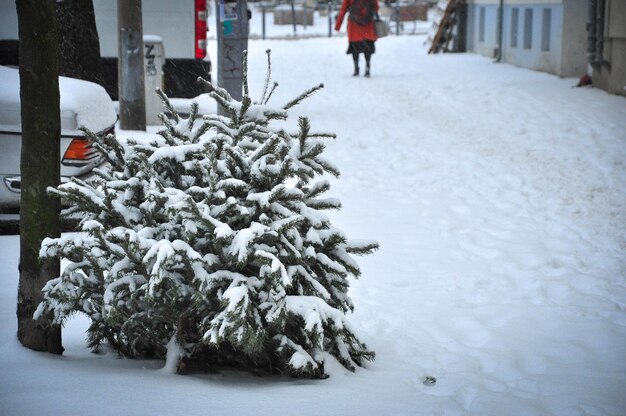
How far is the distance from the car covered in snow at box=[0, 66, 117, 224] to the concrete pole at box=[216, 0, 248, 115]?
1.73 metres

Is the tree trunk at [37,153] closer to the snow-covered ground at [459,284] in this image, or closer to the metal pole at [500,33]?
the snow-covered ground at [459,284]

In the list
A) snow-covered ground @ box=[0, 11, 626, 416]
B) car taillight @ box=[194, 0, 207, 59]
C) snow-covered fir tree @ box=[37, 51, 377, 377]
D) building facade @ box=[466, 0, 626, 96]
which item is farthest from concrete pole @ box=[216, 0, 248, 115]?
building facade @ box=[466, 0, 626, 96]

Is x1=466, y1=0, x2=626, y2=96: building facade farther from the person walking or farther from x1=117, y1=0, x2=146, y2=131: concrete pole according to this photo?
x1=117, y1=0, x2=146, y2=131: concrete pole

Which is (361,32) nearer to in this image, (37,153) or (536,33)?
(536,33)

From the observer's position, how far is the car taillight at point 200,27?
13359 mm

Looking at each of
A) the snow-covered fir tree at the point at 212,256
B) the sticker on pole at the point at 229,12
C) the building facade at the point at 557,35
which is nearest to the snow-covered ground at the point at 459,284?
the snow-covered fir tree at the point at 212,256

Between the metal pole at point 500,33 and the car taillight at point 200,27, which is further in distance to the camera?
the metal pole at point 500,33

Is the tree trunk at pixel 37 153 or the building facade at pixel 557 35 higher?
the building facade at pixel 557 35

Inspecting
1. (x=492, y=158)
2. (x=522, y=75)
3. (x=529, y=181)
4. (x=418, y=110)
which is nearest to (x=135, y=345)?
(x=529, y=181)

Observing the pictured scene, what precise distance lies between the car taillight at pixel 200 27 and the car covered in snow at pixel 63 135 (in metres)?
6.16

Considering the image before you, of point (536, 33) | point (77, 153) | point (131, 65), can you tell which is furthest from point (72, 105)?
point (536, 33)

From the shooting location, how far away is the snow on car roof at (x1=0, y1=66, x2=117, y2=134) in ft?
22.9

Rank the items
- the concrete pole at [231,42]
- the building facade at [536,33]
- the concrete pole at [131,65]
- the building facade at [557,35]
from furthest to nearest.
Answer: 1. the building facade at [536,33]
2. the building facade at [557,35]
3. the concrete pole at [131,65]
4. the concrete pole at [231,42]

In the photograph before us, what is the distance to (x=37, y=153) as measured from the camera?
4043mm
